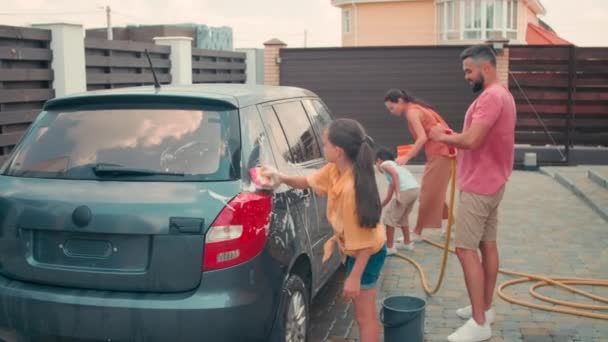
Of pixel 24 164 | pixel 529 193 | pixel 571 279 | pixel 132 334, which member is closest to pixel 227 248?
pixel 132 334

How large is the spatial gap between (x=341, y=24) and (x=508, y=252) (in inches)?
1601

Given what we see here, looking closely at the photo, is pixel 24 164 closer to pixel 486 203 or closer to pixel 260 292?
pixel 260 292

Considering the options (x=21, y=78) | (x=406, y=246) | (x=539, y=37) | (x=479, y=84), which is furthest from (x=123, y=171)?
(x=539, y=37)

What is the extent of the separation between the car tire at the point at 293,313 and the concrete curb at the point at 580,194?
19.5ft

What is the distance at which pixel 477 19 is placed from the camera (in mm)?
42812

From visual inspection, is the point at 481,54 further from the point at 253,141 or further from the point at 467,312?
the point at 467,312

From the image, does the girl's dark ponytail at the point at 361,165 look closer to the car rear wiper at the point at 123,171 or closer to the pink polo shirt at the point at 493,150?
the car rear wiper at the point at 123,171

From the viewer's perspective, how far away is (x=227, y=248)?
356cm

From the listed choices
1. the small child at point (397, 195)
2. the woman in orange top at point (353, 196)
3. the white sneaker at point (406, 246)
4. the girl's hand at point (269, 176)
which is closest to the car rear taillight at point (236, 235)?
the girl's hand at point (269, 176)

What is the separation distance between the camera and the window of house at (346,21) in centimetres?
4591

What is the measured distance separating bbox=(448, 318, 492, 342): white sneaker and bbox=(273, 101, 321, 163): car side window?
1.55 m

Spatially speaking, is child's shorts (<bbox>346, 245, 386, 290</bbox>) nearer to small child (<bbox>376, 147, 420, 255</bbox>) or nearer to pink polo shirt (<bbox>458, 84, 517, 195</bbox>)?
pink polo shirt (<bbox>458, 84, 517, 195</bbox>)

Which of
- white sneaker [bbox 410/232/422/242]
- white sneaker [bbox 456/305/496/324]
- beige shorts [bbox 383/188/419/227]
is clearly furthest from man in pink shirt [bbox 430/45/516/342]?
white sneaker [bbox 410/232/422/242]

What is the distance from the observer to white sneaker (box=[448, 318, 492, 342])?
4852 millimetres
